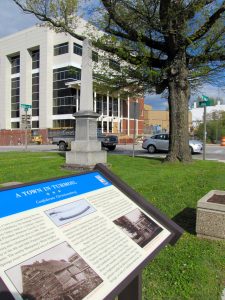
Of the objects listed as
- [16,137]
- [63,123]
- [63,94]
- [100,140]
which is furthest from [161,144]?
[16,137]

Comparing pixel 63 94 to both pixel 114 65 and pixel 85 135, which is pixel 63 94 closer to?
pixel 114 65

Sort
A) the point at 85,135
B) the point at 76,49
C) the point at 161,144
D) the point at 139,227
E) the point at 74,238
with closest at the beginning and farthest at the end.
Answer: the point at 74,238
the point at 139,227
the point at 85,135
the point at 161,144
the point at 76,49

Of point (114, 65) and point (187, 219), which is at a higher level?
point (114, 65)

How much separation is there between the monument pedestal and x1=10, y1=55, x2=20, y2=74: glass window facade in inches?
2065

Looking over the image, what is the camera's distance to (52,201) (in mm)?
2357

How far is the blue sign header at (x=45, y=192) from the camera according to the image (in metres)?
2.12

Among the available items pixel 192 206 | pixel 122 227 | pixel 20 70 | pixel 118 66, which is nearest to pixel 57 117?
pixel 20 70

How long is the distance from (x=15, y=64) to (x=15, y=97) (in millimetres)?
6244

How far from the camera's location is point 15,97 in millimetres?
60969

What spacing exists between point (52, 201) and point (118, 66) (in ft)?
50.6

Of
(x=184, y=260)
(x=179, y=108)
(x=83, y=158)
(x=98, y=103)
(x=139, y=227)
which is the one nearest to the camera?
(x=139, y=227)

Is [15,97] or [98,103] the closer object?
[98,103]

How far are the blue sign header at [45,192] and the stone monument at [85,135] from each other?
8887mm

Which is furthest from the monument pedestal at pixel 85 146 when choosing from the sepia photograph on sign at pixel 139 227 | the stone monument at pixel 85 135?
the sepia photograph on sign at pixel 139 227
